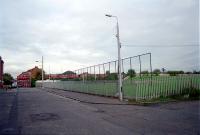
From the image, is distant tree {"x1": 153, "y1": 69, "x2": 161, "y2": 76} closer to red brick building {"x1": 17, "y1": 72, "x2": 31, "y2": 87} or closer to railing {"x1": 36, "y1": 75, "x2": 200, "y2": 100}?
railing {"x1": 36, "y1": 75, "x2": 200, "y2": 100}

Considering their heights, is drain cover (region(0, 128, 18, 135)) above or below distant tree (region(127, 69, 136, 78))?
below

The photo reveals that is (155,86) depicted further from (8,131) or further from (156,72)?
(8,131)

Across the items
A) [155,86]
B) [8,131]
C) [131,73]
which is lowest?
[8,131]

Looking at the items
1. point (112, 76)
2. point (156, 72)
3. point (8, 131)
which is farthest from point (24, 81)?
point (8, 131)

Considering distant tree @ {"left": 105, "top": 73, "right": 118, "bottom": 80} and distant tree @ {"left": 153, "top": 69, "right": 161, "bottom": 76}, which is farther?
distant tree @ {"left": 105, "top": 73, "right": 118, "bottom": 80}

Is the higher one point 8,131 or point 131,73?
point 131,73

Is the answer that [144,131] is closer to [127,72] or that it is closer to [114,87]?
[127,72]

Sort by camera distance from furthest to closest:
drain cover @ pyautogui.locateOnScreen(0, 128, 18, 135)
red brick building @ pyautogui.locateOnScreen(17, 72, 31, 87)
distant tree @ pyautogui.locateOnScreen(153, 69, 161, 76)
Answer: red brick building @ pyautogui.locateOnScreen(17, 72, 31, 87)
distant tree @ pyautogui.locateOnScreen(153, 69, 161, 76)
drain cover @ pyautogui.locateOnScreen(0, 128, 18, 135)

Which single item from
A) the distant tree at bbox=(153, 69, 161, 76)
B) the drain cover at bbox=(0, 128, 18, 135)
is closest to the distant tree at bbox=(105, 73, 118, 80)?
the distant tree at bbox=(153, 69, 161, 76)

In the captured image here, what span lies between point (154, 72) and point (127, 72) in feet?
8.82

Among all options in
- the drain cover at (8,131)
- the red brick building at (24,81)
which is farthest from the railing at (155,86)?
the red brick building at (24,81)

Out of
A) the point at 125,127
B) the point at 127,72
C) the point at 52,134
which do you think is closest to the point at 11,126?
the point at 52,134

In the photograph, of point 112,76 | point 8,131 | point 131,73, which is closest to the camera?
point 8,131

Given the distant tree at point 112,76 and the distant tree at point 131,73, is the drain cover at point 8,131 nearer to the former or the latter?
the distant tree at point 131,73
